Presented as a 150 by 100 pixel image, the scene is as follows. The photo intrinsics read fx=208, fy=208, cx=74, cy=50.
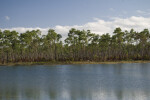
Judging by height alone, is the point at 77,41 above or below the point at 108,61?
above

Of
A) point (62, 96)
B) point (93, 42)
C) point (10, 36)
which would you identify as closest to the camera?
point (62, 96)

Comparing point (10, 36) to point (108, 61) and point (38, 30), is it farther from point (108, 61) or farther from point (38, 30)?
point (108, 61)

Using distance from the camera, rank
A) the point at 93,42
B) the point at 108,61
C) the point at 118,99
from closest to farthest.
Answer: the point at 118,99 → the point at 108,61 → the point at 93,42

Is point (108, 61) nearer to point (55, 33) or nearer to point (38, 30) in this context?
point (55, 33)

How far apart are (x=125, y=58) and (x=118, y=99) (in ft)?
226

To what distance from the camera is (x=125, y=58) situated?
283ft

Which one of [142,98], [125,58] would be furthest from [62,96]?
[125,58]

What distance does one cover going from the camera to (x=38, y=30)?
322 feet

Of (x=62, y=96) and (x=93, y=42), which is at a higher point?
(x=93, y=42)

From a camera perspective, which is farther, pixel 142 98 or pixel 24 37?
pixel 24 37

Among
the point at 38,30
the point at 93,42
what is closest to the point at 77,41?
the point at 93,42

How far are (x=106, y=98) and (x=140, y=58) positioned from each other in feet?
225

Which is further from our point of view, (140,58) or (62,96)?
(140,58)

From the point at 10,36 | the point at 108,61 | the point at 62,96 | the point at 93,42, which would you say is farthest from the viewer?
the point at 93,42
